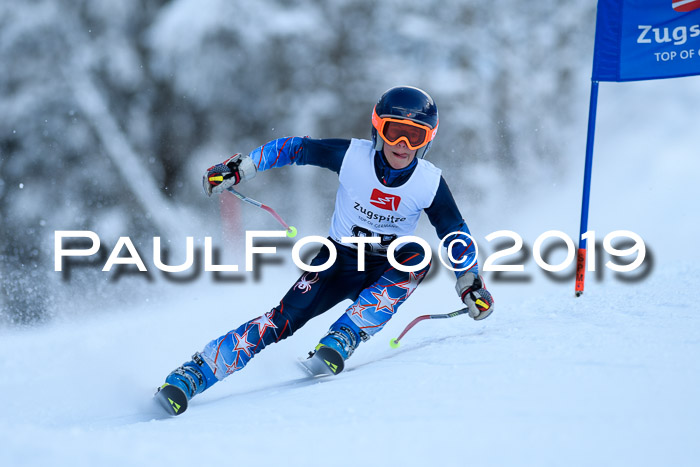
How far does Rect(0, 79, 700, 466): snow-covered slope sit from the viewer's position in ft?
5.78

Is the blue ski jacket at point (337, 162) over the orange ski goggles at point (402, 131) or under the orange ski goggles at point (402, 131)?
under

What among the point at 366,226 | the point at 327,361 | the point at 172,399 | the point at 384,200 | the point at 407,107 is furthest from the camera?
the point at 366,226

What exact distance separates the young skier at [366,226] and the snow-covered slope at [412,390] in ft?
0.70

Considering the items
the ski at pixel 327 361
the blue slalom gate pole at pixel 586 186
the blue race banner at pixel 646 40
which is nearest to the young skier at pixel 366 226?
the ski at pixel 327 361

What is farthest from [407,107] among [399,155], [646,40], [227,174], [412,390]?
[646,40]

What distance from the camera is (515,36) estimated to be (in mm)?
10547

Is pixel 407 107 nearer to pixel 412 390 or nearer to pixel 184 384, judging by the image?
Answer: pixel 412 390

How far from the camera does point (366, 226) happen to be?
134 inches

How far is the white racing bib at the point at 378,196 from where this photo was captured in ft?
10.7

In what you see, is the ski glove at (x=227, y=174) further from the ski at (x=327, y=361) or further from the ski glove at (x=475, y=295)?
the ski glove at (x=475, y=295)

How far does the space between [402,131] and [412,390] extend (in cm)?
134

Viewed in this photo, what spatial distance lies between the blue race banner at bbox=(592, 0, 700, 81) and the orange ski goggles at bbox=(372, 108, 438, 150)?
1.63 metres

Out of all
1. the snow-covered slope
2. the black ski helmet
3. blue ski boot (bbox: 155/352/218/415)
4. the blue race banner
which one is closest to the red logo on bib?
the black ski helmet

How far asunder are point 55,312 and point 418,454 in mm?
9245
